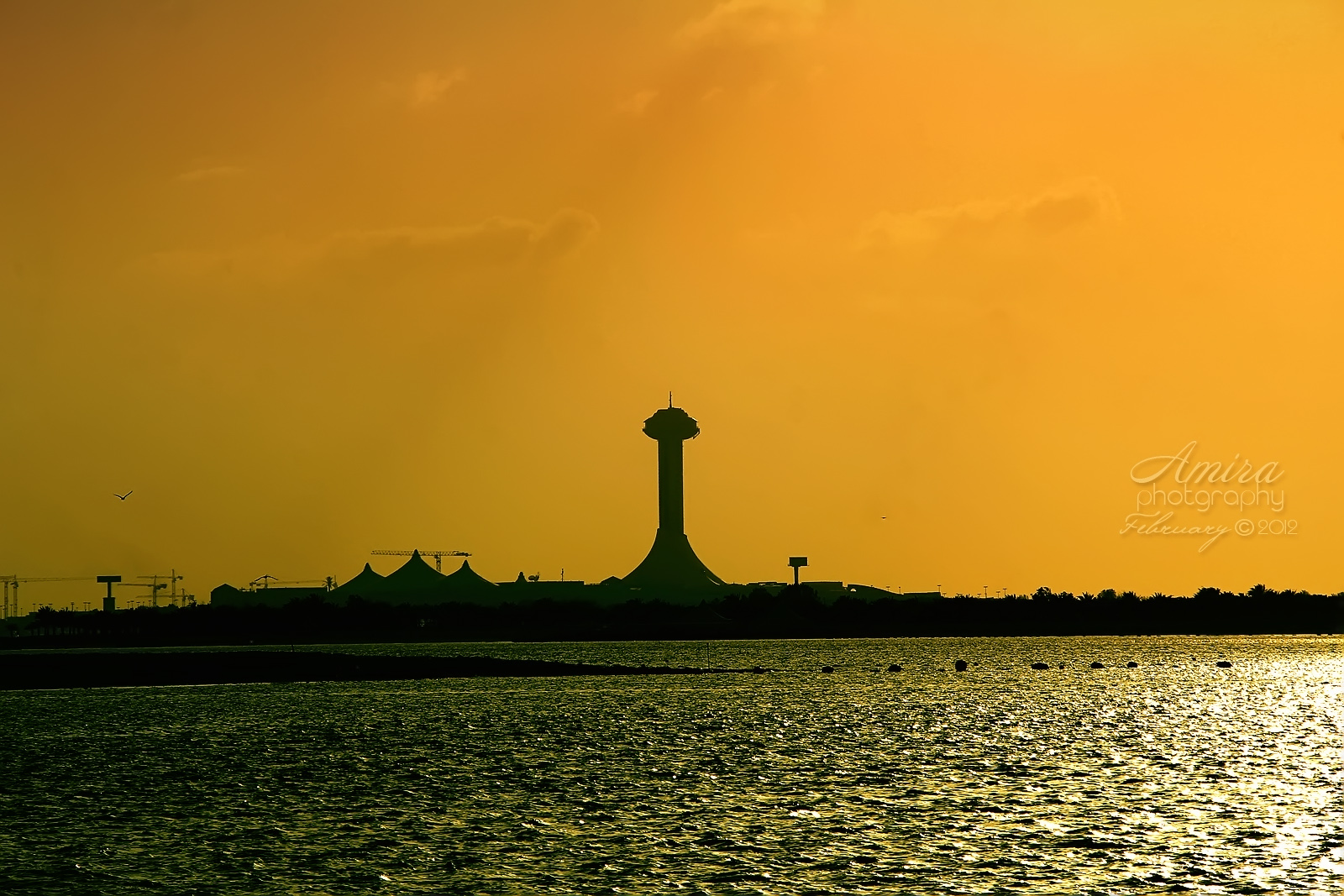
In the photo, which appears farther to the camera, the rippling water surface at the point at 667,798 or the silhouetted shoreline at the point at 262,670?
the silhouetted shoreline at the point at 262,670

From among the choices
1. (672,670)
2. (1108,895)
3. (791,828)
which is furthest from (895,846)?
(672,670)

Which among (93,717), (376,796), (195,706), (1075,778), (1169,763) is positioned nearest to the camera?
(376,796)

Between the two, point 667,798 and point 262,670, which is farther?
point 262,670

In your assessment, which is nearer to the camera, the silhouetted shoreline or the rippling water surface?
the rippling water surface

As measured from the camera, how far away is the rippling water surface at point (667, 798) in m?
48.8

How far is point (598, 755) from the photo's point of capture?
8575 cm

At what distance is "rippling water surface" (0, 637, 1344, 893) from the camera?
4878 centimetres

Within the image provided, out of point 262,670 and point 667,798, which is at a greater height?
point 262,670

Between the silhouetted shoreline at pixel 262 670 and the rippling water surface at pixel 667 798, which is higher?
the silhouetted shoreline at pixel 262 670

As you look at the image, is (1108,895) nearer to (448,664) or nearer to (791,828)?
(791,828)

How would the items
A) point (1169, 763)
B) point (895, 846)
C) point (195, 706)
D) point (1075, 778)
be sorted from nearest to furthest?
1. point (895, 846)
2. point (1075, 778)
3. point (1169, 763)
4. point (195, 706)

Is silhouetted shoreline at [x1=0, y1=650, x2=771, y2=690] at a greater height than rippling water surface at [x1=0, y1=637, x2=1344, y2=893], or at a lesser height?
greater

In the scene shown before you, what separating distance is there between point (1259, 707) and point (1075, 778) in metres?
62.0

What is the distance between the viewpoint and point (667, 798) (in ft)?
221
